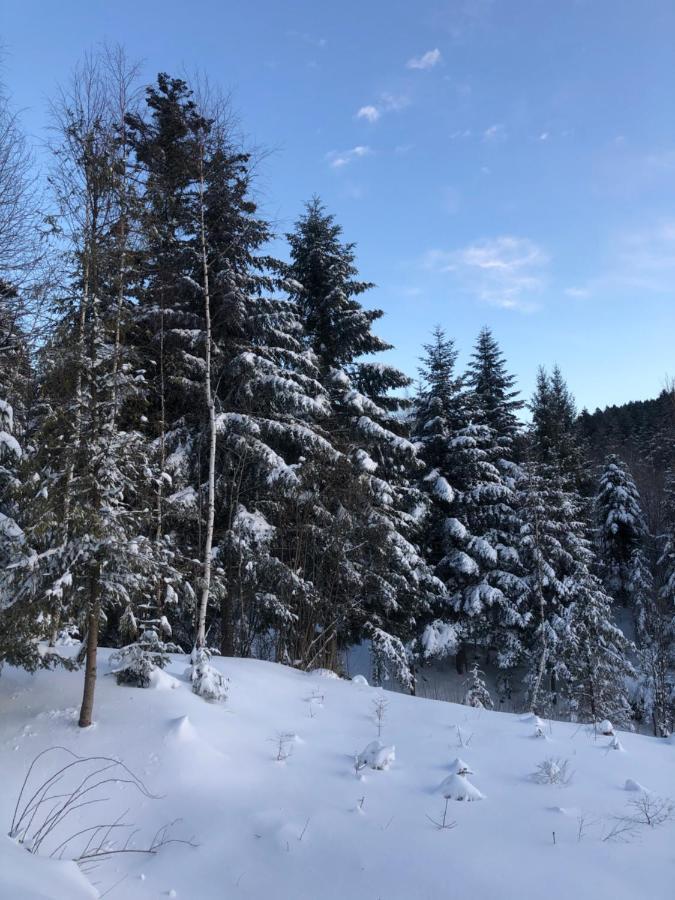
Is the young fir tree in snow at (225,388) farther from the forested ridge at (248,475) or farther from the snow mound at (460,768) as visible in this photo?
the snow mound at (460,768)

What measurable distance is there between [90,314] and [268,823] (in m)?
6.38

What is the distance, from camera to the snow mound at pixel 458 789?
4.76 meters

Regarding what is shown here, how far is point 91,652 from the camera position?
6074 millimetres

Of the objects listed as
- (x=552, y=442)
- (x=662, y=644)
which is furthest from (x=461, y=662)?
(x=552, y=442)

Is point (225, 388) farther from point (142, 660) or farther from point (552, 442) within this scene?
point (552, 442)

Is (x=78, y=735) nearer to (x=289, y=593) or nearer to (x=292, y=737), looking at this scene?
(x=292, y=737)

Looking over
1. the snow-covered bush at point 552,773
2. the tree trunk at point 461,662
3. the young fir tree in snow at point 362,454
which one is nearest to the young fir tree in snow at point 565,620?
the tree trunk at point 461,662

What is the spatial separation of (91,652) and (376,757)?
11.7 ft

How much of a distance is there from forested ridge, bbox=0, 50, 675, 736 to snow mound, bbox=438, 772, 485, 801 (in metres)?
3.55

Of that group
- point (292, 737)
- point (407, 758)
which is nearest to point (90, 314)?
point (292, 737)

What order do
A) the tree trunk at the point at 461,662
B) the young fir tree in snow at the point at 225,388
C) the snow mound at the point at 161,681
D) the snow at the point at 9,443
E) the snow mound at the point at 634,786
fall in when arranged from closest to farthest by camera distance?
the snow mound at the point at 634,786 < the snow mound at the point at 161,681 < the snow at the point at 9,443 < the young fir tree in snow at the point at 225,388 < the tree trunk at the point at 461,662

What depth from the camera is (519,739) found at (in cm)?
641

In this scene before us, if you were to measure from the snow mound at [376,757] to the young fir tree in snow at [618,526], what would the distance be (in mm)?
24991

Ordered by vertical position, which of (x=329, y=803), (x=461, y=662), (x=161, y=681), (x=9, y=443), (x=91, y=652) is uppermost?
(x=9, y=443)
